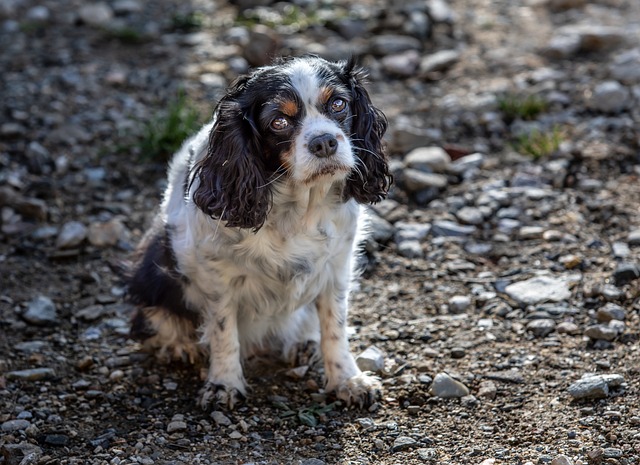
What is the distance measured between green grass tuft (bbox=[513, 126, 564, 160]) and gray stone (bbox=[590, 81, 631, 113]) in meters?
0.50

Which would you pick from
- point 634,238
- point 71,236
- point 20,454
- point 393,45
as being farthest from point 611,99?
point 20,454

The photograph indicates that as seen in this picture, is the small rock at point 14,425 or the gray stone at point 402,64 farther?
the gray stone at point 402,64

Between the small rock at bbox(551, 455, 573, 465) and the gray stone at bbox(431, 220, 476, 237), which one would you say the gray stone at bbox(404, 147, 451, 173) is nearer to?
the gray stone at bbox(431, 220, 476, 237)

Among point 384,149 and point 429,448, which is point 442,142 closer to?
point 384,149

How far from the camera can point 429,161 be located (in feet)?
21.8

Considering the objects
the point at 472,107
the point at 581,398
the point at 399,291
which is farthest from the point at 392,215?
the point at 581,398

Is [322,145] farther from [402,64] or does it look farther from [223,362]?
[402,64]

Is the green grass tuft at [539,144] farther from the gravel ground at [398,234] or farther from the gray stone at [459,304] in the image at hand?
the gray stone at [459,304]

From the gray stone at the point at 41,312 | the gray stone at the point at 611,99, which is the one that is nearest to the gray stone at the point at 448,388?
the gray stone at the point at 41,312

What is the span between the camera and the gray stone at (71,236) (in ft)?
19.8

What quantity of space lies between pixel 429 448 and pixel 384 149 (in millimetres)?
1374

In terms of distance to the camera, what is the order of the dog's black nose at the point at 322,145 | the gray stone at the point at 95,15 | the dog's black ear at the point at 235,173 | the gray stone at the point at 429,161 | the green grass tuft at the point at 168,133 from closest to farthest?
the dog's black nose at the point at 322,145
the dog's black ear at the point at 235,173
the gray stone at the point at 429,161
the green grass tuft at the point at 168,133
the gray stone at the point at 95,15

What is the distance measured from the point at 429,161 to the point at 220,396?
266cm

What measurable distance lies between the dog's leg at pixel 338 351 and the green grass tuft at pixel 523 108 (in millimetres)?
2965
